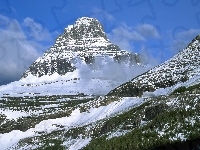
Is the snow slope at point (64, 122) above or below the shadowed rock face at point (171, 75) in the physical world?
below

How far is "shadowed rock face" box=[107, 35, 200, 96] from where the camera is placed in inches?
3435

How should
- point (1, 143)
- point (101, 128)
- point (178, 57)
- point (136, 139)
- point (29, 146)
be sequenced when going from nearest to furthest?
point (136, 139), point (101, 128), point (29, 146), point (1, 143), point (178, 57)

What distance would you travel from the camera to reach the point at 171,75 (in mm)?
94125

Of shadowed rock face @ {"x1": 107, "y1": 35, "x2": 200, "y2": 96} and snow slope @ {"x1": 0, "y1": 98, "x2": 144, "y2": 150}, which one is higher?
→ shadowed rock face @ {"x1": 107, "y1": 35, "x2": 200, "y2": 96}

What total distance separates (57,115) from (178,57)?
46.8 m

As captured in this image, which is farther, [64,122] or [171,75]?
[171,75]

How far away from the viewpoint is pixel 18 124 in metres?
96.1

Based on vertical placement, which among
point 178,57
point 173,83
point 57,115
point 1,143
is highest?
point 178,57

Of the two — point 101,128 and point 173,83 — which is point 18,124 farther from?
point 101,128

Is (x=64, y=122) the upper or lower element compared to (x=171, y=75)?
lower

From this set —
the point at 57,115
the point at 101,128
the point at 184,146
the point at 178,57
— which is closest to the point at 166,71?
the point at 178,57

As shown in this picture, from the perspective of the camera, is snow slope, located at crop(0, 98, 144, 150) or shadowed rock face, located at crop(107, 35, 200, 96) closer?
snow slope, located at crop(0, 98, 144, 150)

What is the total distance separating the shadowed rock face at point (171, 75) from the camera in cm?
8725

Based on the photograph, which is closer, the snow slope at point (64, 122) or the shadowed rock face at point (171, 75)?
the snow slope at point (64, 122)
